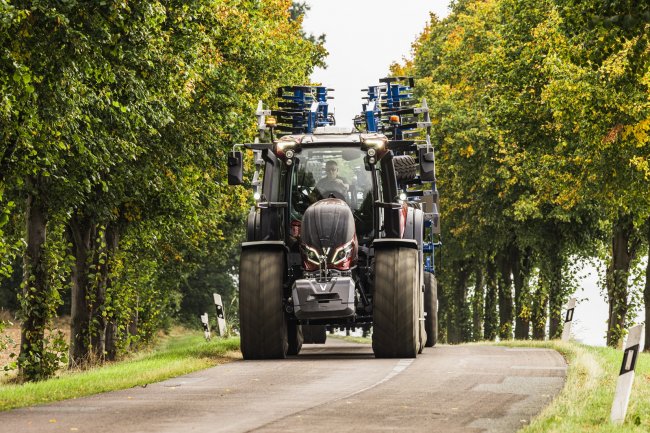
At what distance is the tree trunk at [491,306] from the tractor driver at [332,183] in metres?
32.0

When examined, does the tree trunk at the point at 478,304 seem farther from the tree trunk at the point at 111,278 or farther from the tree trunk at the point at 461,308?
the tree trunk at the point at 111,278

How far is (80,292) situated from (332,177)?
9.68 metres

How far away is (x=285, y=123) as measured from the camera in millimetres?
24391

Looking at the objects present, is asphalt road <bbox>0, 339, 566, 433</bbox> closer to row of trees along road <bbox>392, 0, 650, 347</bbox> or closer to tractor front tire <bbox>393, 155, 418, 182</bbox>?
row of trees along road <bbox>392, 0, 650, 347</bbox>

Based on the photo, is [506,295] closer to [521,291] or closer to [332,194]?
[521,291]

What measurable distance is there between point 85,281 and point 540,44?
1168cm

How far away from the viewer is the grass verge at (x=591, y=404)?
991 centimetres

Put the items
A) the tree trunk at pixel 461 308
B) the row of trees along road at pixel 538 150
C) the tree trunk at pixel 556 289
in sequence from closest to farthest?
the row of trees along road at pixel 538 150 → the tree trunk at pixel 556 289 → the tree trunk at pixel 461 308

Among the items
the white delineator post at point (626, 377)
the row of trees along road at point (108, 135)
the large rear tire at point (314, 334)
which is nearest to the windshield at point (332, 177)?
the row of trees along road at point (108, 135)

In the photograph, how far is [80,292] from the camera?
90.2 feet

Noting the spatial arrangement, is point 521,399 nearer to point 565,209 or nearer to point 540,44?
point 540,44

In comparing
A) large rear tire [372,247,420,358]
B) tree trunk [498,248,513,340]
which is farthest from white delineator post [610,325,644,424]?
tree trunk [498,248,513,340]

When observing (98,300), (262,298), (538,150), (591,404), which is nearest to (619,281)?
(538,150)

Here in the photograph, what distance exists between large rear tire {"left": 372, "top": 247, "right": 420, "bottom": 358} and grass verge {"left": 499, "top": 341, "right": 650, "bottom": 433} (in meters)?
2.63
